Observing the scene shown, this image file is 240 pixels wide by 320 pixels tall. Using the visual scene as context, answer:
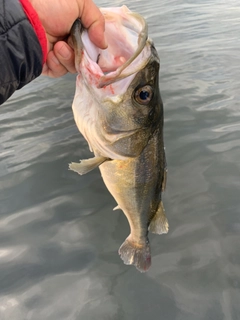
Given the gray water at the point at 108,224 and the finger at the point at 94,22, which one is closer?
the finger at the point at 94,22

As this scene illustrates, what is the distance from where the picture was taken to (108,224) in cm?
292

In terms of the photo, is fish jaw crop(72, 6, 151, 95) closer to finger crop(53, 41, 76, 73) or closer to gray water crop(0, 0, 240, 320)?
finger crop(53, 41, 76, 73)

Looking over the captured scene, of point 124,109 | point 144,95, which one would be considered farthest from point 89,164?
point 144,95

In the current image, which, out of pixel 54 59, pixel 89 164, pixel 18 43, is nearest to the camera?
pixel 18 43

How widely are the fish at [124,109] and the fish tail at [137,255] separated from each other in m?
0.23

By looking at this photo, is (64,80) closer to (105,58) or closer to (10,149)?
(10,149)

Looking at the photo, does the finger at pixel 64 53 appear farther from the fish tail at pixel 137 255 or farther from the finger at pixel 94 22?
the fish tail at pixel 137 255

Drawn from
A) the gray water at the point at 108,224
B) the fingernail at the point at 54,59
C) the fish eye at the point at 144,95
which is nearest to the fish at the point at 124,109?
the fish eye at the point at 144,95

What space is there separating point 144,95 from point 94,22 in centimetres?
51

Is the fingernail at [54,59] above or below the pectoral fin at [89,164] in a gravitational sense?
above

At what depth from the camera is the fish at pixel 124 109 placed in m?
1.82

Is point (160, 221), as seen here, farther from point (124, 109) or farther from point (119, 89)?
point (119, 89)

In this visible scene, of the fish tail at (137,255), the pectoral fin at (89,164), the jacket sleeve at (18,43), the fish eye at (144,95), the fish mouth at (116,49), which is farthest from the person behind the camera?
Answer: the fish tail at (137,255)

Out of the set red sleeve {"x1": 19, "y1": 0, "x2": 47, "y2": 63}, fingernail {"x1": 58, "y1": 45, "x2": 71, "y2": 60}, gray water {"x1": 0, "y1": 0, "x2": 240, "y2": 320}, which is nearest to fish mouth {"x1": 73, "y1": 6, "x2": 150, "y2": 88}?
fingernail {"x1": 58, "y1": 45, "x2": 71, "y2": 60}
